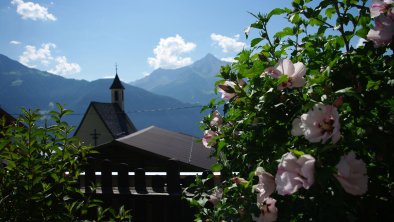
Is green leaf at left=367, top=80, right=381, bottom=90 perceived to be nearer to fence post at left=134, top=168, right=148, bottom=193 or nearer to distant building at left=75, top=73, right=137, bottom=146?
fence post at left=134, top=168, right=148, bottom=193

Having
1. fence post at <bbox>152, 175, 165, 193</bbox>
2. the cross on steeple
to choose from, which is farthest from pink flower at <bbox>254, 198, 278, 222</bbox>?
the cross on steeple

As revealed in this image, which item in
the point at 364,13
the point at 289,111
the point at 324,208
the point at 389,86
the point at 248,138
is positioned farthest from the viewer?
the point at 248,138

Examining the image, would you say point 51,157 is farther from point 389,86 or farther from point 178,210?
point 389,86

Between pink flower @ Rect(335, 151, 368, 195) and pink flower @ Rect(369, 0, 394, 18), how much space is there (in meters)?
0.73

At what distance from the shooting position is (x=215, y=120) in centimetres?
231

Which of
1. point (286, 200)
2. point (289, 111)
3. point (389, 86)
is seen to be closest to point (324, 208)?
point (286, 200)

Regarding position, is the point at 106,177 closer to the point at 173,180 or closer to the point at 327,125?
the point at 173,180

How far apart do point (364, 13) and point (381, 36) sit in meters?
0.27

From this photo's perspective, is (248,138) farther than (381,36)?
Yes

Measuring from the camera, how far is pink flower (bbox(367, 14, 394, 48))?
4.75ft

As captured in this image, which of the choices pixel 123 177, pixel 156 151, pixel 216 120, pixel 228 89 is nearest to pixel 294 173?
pixel 228 89

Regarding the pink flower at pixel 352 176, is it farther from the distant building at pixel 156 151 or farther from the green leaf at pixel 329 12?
the distant building at pixel 156 151

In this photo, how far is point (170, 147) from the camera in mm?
13203

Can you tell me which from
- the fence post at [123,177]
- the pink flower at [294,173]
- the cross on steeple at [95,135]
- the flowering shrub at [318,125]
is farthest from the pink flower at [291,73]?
the cross on steeple at [95,135]
